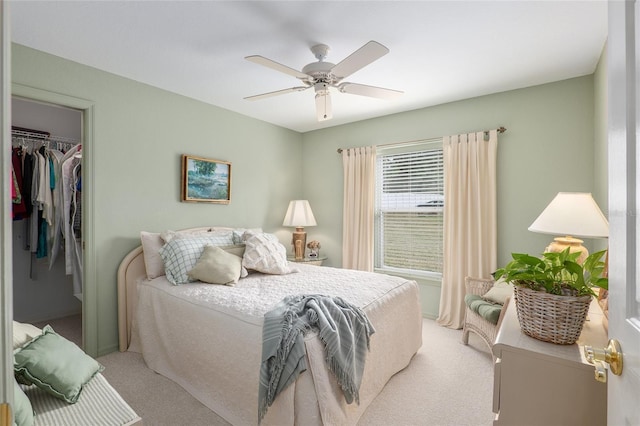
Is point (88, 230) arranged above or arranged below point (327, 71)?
below

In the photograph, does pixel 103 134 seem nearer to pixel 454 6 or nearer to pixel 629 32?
pixel 454 6

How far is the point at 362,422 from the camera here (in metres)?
1.91

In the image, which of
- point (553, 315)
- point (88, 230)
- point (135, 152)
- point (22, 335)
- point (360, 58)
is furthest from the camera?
point (135, 152)

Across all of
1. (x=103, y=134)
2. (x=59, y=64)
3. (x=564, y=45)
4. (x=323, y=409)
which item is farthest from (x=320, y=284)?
(x=59, y=64)

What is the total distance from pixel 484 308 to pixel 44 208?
14.2 ft

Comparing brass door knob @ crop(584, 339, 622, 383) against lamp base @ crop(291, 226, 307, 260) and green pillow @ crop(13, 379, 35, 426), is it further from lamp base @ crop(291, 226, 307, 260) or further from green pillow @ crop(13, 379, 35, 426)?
lamp base @ crop(291, 226, 307, 260)

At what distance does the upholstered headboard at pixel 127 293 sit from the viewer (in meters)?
2.84

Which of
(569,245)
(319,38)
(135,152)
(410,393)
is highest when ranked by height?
(319,38)

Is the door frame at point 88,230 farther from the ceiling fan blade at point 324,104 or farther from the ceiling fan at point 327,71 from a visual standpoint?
the ceiling fan blade at point 324,104

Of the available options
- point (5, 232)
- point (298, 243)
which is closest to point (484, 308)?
point (298, 243)

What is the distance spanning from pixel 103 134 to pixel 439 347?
3.62 meters

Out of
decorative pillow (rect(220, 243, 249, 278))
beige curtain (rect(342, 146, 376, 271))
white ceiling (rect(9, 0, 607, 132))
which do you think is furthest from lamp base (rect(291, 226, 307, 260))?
white ceiling (rect(9, 0, 607, 132))

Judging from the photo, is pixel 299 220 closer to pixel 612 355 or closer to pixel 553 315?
pixel 553 315

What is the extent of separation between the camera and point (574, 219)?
2051 millimetres
